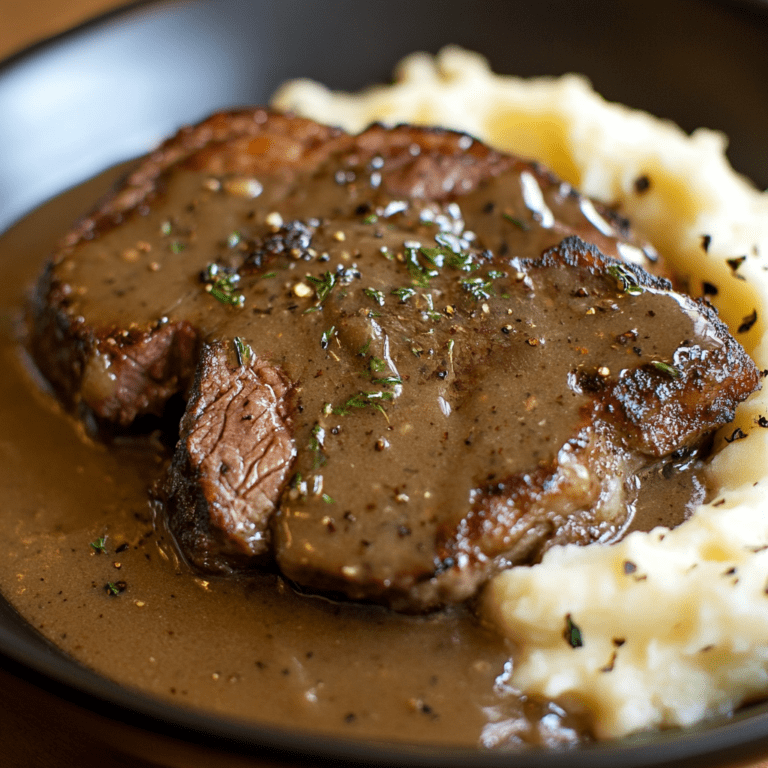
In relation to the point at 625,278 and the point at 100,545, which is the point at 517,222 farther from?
the point at 100,545

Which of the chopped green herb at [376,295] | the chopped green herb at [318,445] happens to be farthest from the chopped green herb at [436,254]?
the chopped green herb at [318,445]

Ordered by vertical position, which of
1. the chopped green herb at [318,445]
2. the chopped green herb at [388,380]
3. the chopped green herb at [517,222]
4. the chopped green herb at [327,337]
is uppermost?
the chopped green herb at [327,337]

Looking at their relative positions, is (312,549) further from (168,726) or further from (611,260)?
(611,260)

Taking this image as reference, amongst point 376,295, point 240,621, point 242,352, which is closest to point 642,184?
point 376,295

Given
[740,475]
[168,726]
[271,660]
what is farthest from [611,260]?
[168,726]

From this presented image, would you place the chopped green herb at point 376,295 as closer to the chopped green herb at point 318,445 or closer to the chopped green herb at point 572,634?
the chopped green herb at point 318,445

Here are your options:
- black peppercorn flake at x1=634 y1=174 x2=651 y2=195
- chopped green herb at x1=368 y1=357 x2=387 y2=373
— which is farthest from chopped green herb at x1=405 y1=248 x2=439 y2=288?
black peppercorn flake at x1=634 y1=174 x2=651 y2=195
